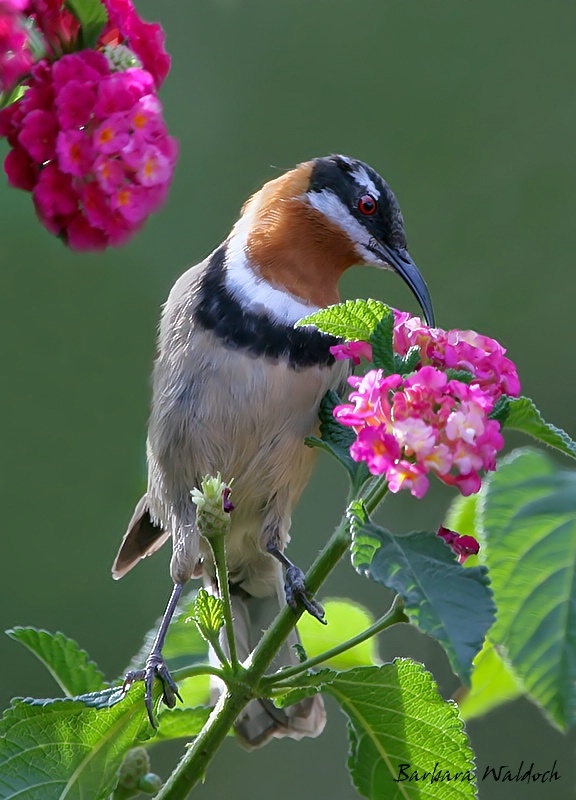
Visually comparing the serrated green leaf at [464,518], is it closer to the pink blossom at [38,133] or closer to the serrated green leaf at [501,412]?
the serrated green leaf at [501,412]

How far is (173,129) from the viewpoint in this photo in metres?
6.16

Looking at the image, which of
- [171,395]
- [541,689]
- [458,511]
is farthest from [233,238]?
[541,689]

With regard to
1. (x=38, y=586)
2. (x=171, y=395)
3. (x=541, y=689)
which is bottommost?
(x=38, y=586)

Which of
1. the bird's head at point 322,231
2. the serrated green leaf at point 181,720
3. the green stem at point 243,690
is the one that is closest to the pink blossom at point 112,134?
the green stem at point 243,690

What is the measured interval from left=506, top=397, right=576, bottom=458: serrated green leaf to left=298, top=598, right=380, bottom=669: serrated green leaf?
20.9 inches

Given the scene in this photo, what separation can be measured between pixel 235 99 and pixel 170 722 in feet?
17.6

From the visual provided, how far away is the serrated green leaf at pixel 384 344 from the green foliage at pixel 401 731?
0.37m

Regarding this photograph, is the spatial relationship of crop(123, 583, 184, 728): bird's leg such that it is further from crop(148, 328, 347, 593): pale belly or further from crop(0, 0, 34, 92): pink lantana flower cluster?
crop(0, 0, 34, 92): pink lantana flower cluster

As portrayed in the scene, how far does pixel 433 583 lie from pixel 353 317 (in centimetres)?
42

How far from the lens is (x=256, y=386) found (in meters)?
2.41

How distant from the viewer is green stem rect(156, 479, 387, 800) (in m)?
1.45

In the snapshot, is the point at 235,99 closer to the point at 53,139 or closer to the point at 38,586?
the point at 38,586
